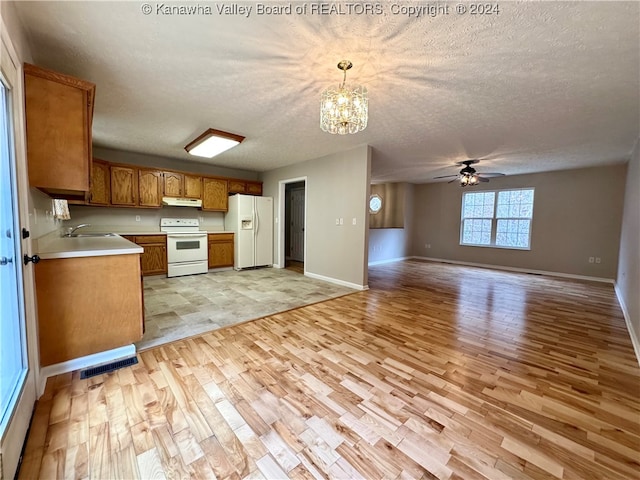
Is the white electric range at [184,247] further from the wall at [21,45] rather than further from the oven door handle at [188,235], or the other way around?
the wall at [21,45]

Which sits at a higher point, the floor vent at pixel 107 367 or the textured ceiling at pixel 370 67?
the textured ceiling at pixel 370 67

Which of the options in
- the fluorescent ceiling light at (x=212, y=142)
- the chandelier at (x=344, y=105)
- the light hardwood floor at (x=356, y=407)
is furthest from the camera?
the fluorescent ceiling light at (x=212, y=142)

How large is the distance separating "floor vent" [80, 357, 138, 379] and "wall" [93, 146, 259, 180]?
412cm

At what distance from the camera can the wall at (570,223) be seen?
17.3 ft

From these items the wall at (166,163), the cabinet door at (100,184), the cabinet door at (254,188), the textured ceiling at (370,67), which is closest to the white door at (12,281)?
the textured ceiling at (370,67)

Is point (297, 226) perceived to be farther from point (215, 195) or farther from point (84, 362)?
point (84, 362)

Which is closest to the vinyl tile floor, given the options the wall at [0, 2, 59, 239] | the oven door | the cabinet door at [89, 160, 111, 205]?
the oven door

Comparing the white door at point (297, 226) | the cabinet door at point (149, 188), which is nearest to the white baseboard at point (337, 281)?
the white door at point (297, 226)

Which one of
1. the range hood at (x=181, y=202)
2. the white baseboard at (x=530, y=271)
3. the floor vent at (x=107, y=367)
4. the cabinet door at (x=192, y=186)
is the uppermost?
the cabinet door at (x=192, y=186)

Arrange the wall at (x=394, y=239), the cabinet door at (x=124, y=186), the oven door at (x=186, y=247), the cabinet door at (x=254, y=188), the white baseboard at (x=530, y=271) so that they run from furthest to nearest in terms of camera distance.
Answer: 1. the wall at (x=394, y=239)
2. the cabinet door at (x=254, y=188)
3. the white baseboard at (x=530, y=271)
4. the oven door at (x=186, y=247)
5. the cabinet door at (x=124, y=186)

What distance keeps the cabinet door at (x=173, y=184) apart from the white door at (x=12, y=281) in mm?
3674

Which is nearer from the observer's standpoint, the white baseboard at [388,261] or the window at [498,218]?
the window at [498,218]

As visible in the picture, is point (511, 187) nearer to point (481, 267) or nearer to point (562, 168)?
point (562, 168)

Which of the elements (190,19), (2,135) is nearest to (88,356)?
(2,135)
